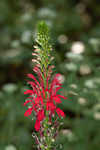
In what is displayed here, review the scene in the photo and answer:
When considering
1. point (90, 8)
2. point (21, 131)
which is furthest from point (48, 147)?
point (90, 8)

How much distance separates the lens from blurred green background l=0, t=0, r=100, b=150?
90.4 inches

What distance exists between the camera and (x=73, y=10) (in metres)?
4.81

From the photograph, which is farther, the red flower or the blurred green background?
the blurred green background

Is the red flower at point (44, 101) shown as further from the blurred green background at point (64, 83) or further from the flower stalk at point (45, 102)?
the blurred green background at point (64, 83)

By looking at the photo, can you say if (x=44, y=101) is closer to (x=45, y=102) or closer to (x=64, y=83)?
(x=45, y=102)

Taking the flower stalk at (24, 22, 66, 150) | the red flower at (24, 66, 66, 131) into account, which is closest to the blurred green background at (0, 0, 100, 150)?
the flower stalk at (24, 22, 66, 150)

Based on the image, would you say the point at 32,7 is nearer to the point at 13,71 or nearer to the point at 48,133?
the point at 13,71

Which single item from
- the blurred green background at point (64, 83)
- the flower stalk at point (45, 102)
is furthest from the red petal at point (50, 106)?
the blurred green background at point (64, 83)

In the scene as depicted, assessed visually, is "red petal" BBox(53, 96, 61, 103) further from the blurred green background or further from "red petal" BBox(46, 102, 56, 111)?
the blurred green background

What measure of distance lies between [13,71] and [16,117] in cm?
174

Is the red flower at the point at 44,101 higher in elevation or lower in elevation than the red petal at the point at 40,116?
higher

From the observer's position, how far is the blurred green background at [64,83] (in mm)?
2295

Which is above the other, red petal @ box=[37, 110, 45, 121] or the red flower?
the red flower

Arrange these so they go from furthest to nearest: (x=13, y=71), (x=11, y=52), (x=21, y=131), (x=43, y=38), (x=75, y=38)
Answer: (x=75, y=38) < (x=13, y=71) < (x=11, y=52) < (x=21, y=131) < (x=43, y=38)
